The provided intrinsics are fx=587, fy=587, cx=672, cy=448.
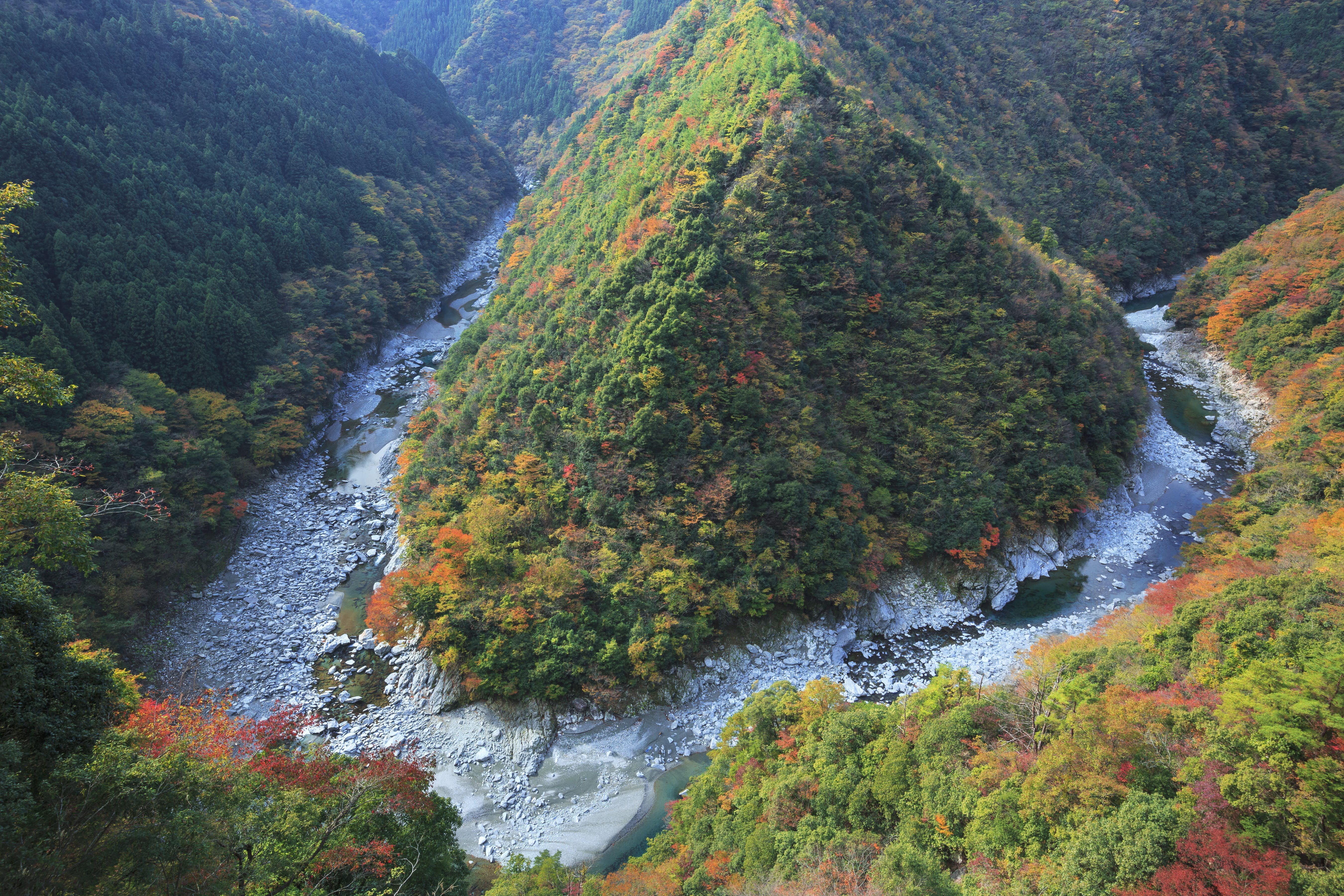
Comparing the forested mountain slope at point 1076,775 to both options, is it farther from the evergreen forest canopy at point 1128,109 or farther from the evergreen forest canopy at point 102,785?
the evergreen forest canopy at point 1128,109

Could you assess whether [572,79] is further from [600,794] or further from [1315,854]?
[1315,854]

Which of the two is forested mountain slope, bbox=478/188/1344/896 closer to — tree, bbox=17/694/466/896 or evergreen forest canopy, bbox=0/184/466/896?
tree, bbox=17/694/466/896

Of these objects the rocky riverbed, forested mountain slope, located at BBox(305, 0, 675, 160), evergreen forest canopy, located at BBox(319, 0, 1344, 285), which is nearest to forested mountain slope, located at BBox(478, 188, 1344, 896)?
the rocky riverbed

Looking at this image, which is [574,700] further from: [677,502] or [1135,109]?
[1135,109]

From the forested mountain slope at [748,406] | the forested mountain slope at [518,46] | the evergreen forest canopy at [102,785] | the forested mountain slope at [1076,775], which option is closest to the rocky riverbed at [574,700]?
the forested mountain slope at [748,406]

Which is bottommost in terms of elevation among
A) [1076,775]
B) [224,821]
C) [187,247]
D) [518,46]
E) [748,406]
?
[224,821]

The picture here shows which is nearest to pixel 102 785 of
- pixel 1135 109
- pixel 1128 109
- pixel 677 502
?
pixel 677 502

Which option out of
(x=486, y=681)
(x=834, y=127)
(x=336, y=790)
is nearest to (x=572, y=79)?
(x=834, y=127)
